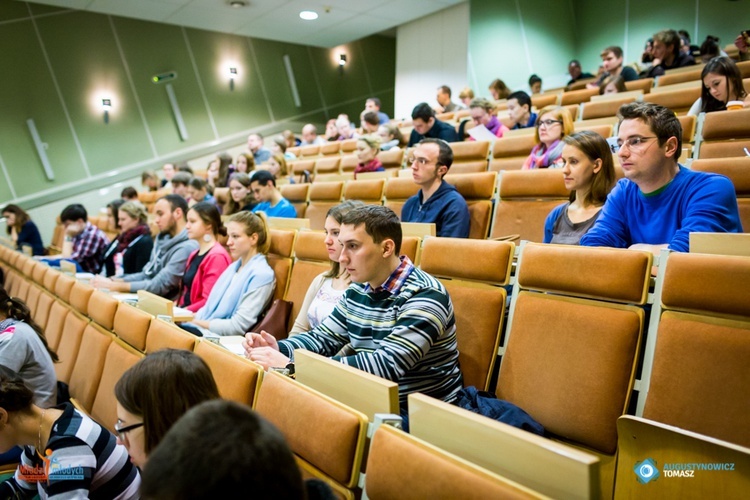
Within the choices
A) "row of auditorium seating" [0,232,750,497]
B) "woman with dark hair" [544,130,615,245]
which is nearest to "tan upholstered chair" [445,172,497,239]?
"woman with dark hair" [544,130,615,245]

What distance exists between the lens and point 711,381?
26.9 inches

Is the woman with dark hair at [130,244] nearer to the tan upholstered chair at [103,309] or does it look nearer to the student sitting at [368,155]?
the tan upholstered chair at [103,309]

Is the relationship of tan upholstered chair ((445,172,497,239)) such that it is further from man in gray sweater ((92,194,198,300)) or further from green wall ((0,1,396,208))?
green wall ((0,1,396,208))

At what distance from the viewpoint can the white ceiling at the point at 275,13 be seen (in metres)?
4.82

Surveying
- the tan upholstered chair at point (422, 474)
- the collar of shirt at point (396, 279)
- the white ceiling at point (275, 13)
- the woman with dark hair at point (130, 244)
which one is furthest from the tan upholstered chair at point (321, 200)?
the white ceiling at point (275, 13)

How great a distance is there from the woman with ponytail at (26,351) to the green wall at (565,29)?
4626 mm

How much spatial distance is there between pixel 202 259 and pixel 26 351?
0.73 metres

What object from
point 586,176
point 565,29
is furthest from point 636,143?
point 565,29

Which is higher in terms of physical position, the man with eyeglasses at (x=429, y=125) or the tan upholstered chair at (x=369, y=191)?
the man with eyeglasses at (x=429, y=125)

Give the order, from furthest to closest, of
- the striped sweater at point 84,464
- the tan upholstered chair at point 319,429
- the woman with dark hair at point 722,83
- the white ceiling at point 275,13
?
1. the white ceiling at point 275,13
2. the woman with dark hair at point 722,83
3. the striped sweater at point 84,464
4. the tan upholstered chair at point 319,429

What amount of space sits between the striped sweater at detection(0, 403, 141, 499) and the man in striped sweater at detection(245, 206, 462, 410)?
10.3 inches

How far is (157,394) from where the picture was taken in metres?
0.61

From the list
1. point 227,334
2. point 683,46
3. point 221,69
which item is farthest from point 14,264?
point 683,46

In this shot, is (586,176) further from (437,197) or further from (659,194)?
(437,197)
